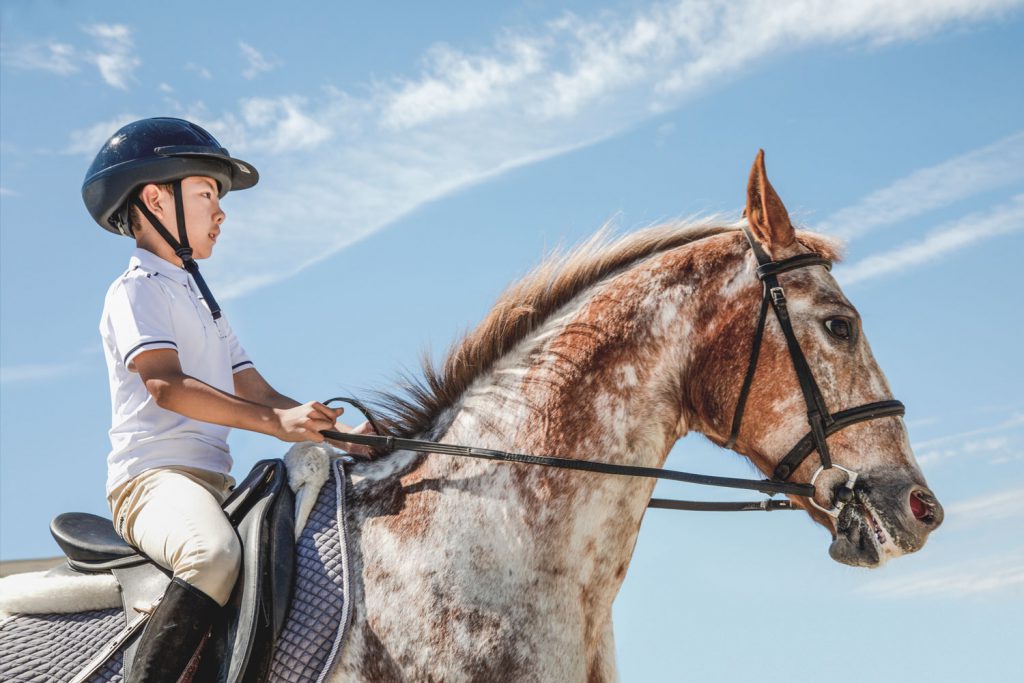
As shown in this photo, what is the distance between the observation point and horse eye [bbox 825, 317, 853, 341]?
12.9 feet

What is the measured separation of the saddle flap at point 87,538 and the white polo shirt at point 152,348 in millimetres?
268

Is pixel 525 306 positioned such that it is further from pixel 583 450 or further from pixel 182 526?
pixel 182 526

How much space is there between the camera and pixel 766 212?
412 centimetres

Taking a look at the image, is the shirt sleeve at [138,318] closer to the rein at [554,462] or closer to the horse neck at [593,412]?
the rein at [554,462]

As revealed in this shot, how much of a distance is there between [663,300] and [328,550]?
175 cm

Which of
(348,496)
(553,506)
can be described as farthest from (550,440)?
(348,496)

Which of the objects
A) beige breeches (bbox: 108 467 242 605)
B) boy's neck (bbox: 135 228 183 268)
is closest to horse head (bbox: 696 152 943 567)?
beige breeches (bbox: 108 467 242 605)

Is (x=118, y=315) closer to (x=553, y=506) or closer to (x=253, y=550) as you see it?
(x=253, y=550)

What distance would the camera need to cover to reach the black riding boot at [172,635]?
3.40 meters

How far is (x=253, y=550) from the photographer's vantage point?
3537 mm

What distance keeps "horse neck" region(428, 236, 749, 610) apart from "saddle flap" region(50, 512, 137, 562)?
1.46 metres

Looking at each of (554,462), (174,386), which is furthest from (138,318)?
(554,462)

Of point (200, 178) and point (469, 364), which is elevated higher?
point (200, 178)

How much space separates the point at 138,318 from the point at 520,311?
5.34ft
